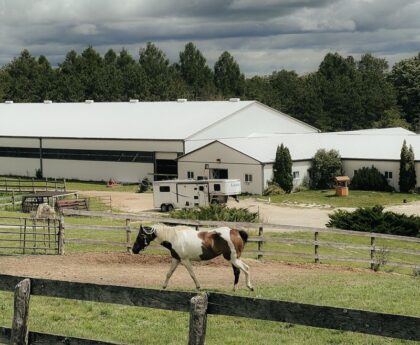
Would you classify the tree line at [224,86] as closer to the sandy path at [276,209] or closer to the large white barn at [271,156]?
the large white barn at [271,156]

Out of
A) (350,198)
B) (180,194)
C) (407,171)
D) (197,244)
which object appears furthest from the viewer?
(407,171)

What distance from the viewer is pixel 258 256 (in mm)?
22141

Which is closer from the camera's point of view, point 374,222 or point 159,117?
point 374,222

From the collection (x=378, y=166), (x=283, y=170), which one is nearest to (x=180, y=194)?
(x=283, y=170)

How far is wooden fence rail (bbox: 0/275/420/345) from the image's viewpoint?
6.48 meters

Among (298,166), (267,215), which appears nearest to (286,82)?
(298,166)

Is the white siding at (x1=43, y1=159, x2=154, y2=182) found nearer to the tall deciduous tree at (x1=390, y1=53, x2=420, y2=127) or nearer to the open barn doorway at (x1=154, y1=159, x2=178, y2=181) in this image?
the open barn doorway at (x1=154, y1=159, x2=178, y2=181)

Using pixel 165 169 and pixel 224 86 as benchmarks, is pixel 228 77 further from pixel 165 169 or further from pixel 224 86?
pixel 165 169

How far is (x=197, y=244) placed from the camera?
15500 mm

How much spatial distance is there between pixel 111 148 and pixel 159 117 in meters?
7.01

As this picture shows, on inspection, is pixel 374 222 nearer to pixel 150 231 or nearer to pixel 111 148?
pixel 150 231

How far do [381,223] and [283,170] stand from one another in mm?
23658

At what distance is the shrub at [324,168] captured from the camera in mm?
59031

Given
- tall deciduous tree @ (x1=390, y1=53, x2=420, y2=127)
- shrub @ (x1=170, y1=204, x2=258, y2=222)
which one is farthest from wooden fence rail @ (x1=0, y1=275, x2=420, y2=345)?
tall deciduous tree @ (x1=390, y1=53, x2=420, y2=127)
